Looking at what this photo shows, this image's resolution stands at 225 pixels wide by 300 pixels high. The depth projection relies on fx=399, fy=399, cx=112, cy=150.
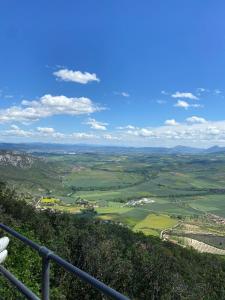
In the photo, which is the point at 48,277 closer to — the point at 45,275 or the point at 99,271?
the point at 45,275

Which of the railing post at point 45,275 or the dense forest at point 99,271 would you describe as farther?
the dense forest at point 99,271

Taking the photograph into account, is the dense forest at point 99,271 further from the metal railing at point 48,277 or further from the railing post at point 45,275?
the railing post at point 45,275

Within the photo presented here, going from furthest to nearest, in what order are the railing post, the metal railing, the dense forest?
the dense forest
the railing post
the metal railing

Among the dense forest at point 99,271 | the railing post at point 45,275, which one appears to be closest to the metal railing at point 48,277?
the railing post at point 45,275

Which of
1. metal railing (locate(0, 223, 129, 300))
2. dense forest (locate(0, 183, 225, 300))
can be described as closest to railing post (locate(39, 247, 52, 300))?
metal railing (locate(0, 223, 129, 300))

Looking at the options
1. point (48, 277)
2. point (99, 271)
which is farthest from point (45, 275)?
point (99, 271)

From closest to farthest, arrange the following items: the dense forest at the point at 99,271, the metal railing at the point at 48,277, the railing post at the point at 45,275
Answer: the metal railing at the point at 48,277, the railing post at the point at 45,275, the dense forest at the point at 99,271

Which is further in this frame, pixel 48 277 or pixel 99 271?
pixel 99 271

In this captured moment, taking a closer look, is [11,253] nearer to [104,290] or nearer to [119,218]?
[104,290]

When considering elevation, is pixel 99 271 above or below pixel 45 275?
below

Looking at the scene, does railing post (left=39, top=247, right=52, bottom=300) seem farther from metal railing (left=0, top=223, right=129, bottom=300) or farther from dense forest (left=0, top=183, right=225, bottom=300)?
dense forest (left=0, top=183, right=225, bottom=300)

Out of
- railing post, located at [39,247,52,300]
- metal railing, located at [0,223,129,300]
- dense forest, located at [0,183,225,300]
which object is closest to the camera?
metal railing, located at [0,223,129,300]

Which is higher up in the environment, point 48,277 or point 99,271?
point 48,277

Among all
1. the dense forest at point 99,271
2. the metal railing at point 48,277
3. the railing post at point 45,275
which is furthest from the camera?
the dense forest at point 99,271
